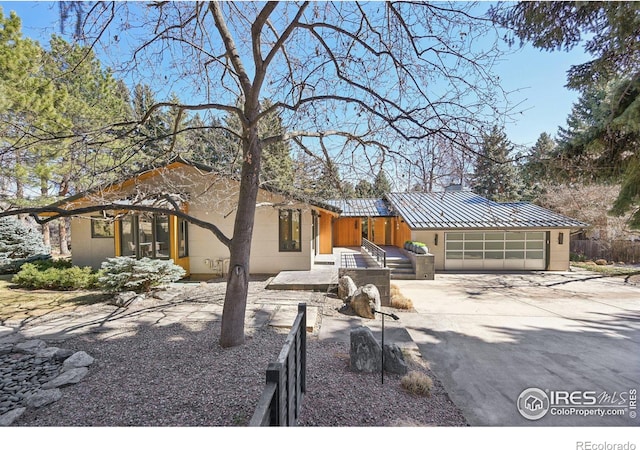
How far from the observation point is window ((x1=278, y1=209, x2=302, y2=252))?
34.1 feet

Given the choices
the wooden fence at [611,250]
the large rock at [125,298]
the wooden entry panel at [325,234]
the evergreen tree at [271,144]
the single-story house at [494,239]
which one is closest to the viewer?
the evergreen tree at [271,144]

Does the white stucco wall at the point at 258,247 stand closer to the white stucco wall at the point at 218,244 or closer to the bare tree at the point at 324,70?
the white stucco wall at the point at 218,244

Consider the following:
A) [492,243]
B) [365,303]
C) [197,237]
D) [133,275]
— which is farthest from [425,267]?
[133,275]

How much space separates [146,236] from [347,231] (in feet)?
43.2

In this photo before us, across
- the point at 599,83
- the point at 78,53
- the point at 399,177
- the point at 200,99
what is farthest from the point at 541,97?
the point at 78,53

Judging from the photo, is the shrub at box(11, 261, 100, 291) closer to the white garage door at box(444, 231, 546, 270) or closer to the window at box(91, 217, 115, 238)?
the window at box(91, 217, 115, 238)

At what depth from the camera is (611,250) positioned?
1698 cm

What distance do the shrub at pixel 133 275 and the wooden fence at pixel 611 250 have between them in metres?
24.1

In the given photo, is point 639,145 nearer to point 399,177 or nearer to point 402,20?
point 399,177

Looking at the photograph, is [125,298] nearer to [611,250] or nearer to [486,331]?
[486,331]

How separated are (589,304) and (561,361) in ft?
18.3

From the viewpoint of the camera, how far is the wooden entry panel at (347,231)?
20.0 metres

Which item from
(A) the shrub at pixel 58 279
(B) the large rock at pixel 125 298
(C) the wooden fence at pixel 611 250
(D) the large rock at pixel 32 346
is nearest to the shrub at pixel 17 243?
(A) the shrub at pixel 58 279

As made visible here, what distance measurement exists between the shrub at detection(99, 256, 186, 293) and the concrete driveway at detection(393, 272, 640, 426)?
6364 mm
